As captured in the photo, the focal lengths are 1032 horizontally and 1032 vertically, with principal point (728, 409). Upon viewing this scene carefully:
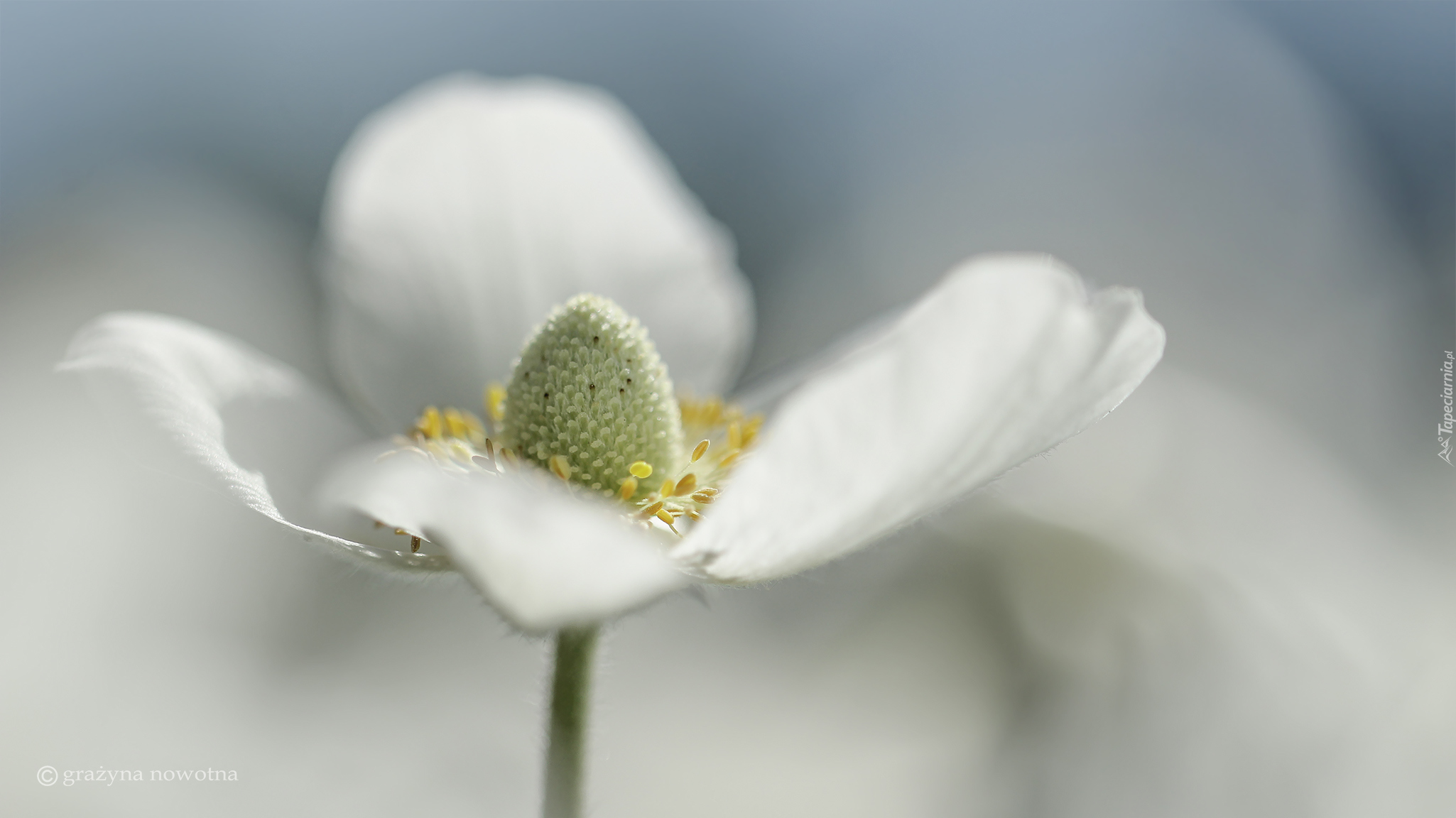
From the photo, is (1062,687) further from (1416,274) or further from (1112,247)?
(1112,247)

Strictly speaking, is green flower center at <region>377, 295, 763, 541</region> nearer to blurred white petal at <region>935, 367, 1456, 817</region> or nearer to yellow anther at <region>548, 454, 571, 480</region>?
yellow anther at <region>548, 454, 571, 480</region>

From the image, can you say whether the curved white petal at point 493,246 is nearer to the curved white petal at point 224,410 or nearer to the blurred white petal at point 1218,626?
the curved white petal at point 224,410

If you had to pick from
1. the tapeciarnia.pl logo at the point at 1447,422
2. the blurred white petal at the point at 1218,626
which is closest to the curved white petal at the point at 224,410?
the blurred white petal at the point at 1218,626

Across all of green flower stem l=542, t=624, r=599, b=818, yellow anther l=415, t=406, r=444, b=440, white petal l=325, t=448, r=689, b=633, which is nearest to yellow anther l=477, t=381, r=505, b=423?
yellow anther l=415, t=406, r=444, b=440

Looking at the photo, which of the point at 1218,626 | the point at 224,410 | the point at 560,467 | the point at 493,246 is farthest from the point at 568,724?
the point at 1218,626

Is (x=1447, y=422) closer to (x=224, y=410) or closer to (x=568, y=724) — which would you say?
(x=568, y=724)

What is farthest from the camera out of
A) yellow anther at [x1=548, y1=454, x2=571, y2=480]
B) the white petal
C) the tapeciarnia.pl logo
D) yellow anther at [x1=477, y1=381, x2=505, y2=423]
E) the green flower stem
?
the tapeciarnia.pl logo

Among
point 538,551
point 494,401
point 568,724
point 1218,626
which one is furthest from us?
point 1218,626

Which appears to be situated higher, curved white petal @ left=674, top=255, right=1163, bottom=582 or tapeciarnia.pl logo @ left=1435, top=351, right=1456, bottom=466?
tapeciarnia.pl logo @ left=1435, top=351, right=1456, bottom=466
